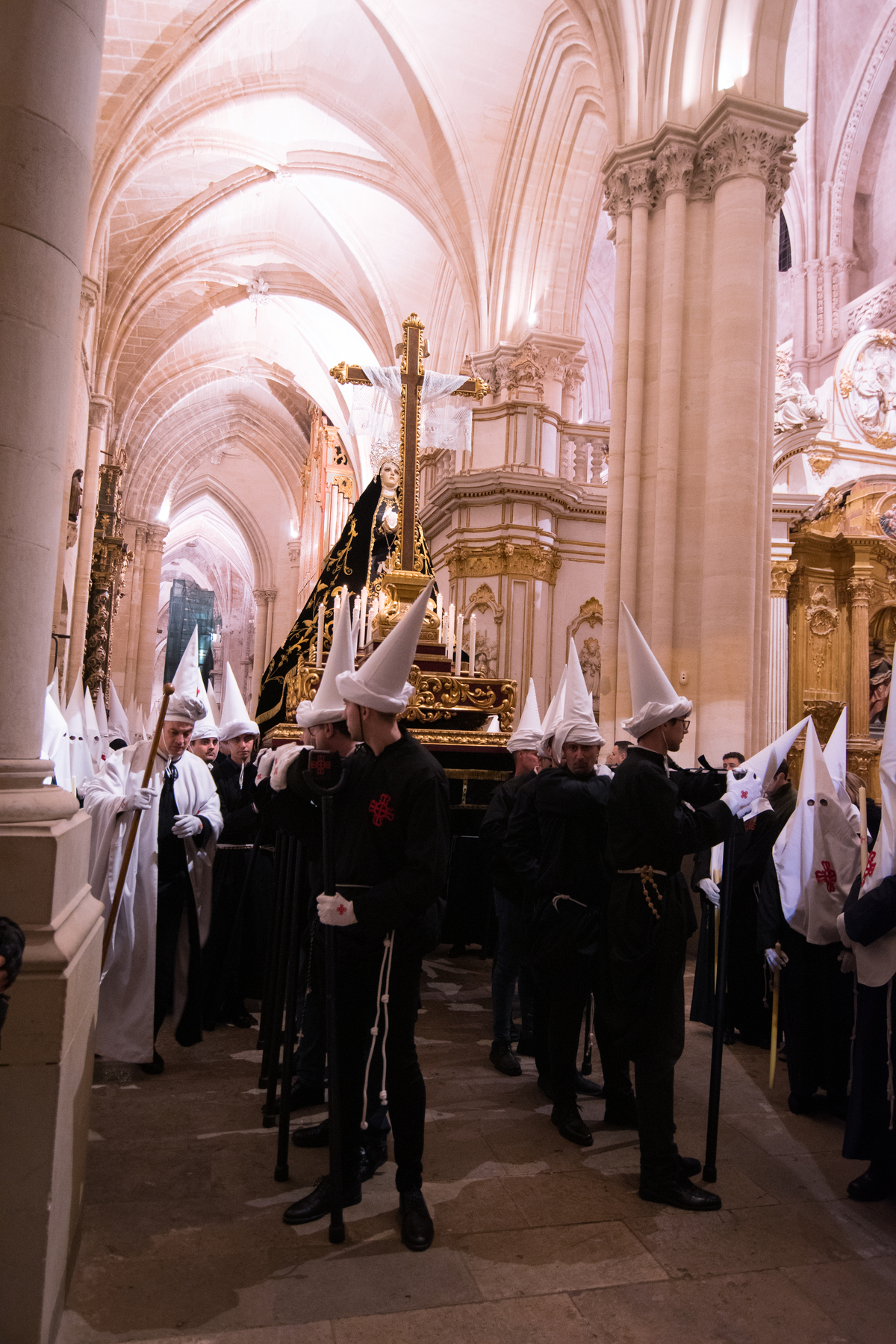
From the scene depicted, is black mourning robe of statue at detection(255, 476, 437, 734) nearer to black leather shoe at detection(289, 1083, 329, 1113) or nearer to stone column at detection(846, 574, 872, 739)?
black leather shoe at detection(289, 1083, 329, 1113)

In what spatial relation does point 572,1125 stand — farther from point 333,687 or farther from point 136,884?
point 136,884

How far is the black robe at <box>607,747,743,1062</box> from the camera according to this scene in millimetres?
3125

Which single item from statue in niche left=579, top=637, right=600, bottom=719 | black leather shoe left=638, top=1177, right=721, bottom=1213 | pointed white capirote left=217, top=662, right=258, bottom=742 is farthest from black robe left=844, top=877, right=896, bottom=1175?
statue in niche left=579, top=637, right=600, bottom=719

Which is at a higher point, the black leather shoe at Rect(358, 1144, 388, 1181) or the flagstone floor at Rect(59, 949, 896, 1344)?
the black leather shoe at Rect(358, 1144, 388, 1181)

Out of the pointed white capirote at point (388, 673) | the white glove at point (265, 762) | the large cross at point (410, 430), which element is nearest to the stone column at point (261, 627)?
the large cross at point (410, 430)

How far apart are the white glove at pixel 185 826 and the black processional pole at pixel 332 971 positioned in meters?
1.67

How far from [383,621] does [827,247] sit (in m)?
14.3

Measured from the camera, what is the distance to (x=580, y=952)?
3.65 metres

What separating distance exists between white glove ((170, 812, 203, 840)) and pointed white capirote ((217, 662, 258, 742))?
2.82 ft

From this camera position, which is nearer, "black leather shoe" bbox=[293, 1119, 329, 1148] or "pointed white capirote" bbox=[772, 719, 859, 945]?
"black leather shoe" bbox=[293, 1119, 329, 1148]

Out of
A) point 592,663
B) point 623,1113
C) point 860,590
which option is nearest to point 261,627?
point 592,663

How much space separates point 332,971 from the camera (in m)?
2.76

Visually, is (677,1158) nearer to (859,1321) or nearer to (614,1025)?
(614,1025)

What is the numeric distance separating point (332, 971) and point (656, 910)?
1.10 metres
